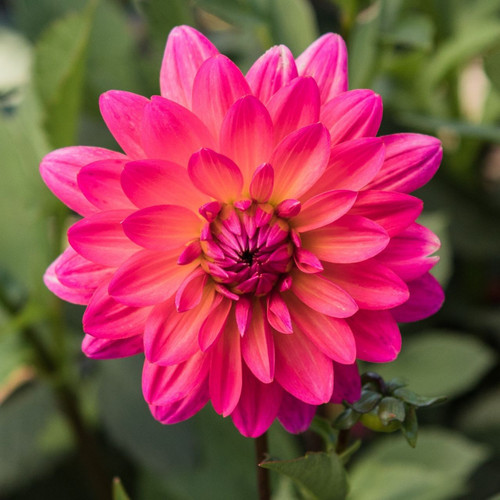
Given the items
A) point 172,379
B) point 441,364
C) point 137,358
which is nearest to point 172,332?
point 172,379

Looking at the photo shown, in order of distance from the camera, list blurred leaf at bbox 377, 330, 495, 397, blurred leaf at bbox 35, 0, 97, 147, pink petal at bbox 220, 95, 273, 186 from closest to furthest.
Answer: pink petal at bbox 220, 95, 273, 186
blurred leaf at bbox 35, 0, 97, 147
blurred leaf at bbox 377, 330, 495, 397

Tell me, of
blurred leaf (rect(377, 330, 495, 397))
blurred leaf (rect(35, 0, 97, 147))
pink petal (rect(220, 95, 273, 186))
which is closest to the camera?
pink petal (rect(220, 95, 273, 186))

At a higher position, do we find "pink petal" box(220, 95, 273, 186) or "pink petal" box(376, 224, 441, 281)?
"pink petal" box(220, 95, 273, 186)

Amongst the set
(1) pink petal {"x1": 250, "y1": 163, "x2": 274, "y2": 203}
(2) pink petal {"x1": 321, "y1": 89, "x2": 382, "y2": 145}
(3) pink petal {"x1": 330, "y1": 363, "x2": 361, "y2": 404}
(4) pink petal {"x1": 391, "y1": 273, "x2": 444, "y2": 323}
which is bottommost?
(3) pink petal {"x1": 330, "y1": 363, "x2": 361, "y2": 404}

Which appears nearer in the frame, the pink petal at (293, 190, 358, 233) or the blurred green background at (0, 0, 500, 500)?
the pink petal at (293, 190, 358, 233)

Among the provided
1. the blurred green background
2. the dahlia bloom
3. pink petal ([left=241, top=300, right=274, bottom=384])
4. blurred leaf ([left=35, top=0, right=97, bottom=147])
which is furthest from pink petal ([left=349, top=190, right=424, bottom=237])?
blurred leaf ([left=35, top=0, right=97, bottom=147])

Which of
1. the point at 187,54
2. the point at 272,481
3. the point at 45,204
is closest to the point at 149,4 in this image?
the point at 45,204

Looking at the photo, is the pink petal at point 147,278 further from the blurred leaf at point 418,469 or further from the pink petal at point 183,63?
the blurred leaf at point 418,469

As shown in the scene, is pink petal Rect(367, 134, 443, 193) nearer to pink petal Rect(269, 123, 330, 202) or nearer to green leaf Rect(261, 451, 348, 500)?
pink petal Rect(269, 123, 330, 202)
